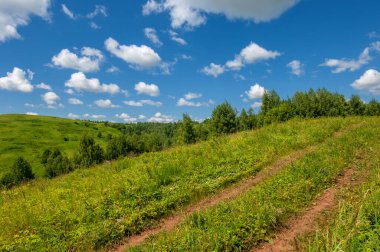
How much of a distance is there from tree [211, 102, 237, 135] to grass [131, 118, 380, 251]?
2305 inches

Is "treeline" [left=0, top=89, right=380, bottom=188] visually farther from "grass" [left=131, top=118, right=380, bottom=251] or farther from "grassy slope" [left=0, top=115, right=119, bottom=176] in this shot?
"grass" [left=131, top=118, right=380, bottom=251]

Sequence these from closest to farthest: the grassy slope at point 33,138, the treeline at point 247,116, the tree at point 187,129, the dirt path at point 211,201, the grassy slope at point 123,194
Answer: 1. the dirt path at point 211,201
2. the grassy slope at point 123,194
3. the treeline at point 247,116
4. the tree at point 187,129
5. the grassy slope at point 33,138

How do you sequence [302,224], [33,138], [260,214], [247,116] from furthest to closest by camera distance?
[33,138], [247,116], [260,214], [302,224]

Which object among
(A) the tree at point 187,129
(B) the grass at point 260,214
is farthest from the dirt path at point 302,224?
(A) the tree at point 187,129

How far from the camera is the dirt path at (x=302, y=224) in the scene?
6.34m

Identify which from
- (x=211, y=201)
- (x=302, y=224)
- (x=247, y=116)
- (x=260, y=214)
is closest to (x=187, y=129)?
(x=247, y=116)

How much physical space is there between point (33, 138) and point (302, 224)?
169821 millimetres

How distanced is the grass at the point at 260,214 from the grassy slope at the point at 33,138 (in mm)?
115758

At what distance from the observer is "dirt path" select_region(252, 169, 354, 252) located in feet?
20.8

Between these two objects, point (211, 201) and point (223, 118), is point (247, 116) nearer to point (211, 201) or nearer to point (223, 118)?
point (223, 118)

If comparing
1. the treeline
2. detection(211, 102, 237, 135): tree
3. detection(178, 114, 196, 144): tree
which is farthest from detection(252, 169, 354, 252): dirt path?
detection(178, 114, 196, 144): tree

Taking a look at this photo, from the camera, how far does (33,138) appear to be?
152 metres

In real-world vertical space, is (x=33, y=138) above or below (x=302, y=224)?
above

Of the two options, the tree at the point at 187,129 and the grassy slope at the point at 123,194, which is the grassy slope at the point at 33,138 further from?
the grassy slope at the point at 123,194
